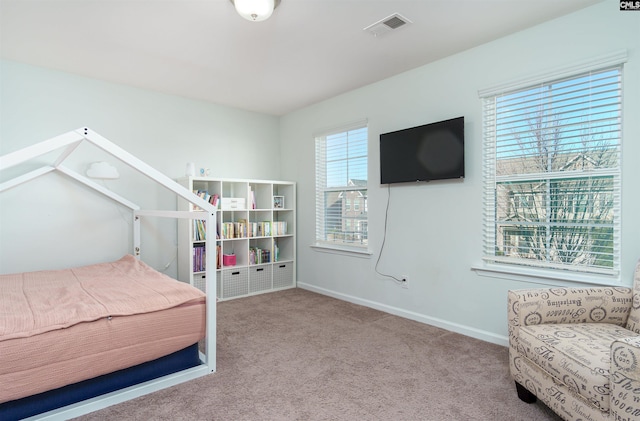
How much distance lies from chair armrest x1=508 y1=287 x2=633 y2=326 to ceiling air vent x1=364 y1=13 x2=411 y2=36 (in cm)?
196

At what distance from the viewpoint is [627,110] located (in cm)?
217

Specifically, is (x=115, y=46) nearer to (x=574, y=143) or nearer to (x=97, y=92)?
(x=97, y=92)

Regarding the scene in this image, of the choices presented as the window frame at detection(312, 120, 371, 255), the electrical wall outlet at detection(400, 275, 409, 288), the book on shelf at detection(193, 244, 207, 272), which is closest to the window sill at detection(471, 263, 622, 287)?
the electrical wall outlet at detection(400, 275, 409, 288)

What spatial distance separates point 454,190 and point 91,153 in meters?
3.59

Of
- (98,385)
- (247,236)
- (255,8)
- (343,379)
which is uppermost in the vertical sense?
(255,8)

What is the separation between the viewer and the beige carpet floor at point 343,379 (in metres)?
1.83

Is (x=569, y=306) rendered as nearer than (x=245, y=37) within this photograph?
Yes

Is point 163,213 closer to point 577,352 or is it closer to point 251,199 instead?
point 251,199

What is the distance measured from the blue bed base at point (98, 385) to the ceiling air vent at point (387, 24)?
2.60m

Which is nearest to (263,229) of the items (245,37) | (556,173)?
(245,37)

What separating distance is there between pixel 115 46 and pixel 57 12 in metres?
0.48

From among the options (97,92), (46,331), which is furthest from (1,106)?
(46,331)

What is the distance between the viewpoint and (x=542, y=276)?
2510 mm

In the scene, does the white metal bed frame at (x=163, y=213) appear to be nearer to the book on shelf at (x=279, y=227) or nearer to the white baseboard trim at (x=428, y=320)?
the book on shelf at (x=279, y=227)
